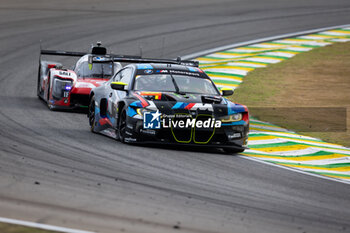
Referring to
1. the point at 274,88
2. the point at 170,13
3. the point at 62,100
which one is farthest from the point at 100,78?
the point at 170,13

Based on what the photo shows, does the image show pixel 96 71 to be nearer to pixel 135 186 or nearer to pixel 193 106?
pixel 193 106

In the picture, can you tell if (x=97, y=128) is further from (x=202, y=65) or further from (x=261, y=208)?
(x=202, y=65)

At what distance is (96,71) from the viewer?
15.3 meters

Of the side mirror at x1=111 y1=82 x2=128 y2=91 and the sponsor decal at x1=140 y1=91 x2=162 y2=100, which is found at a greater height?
the side mirror at x1=111 y1=82 x2=128 y2=91

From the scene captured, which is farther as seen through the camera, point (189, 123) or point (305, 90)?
point (305, 90)

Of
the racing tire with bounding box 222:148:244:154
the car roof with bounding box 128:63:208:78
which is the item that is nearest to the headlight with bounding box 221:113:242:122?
the racing tire with bounding box 222:148:244:154

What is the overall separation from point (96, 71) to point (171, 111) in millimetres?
5251

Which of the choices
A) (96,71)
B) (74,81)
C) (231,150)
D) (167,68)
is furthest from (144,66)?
(96,71)

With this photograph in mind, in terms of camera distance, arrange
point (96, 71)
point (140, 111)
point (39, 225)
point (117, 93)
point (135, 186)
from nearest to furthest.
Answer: point (39, 225)
point (135, 186)
point (140, 111)
point (117, 93)
point (96, 71)

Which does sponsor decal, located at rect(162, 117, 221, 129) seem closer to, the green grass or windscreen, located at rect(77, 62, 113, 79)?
the green grass

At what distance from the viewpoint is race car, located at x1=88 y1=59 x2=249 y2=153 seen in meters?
10.4

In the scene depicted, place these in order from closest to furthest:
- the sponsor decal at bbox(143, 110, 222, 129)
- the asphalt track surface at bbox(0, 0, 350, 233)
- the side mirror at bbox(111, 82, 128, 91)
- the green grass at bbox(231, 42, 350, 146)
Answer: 1. the asphalt track surface at bbox(0, 0, 350, 233)
2. the sponsor decal at bbox(143, 110, 222, 129)
3. the side mirror at bbox(111, 82, 128, 91)
4. the green grass at bbox(231, 42, 350, 146)

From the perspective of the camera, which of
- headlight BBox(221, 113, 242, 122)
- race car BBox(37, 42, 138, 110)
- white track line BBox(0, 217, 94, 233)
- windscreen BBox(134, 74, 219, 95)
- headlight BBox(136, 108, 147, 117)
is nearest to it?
white track line BBox(0, 217, 94, 233)

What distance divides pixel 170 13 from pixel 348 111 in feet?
47.5
